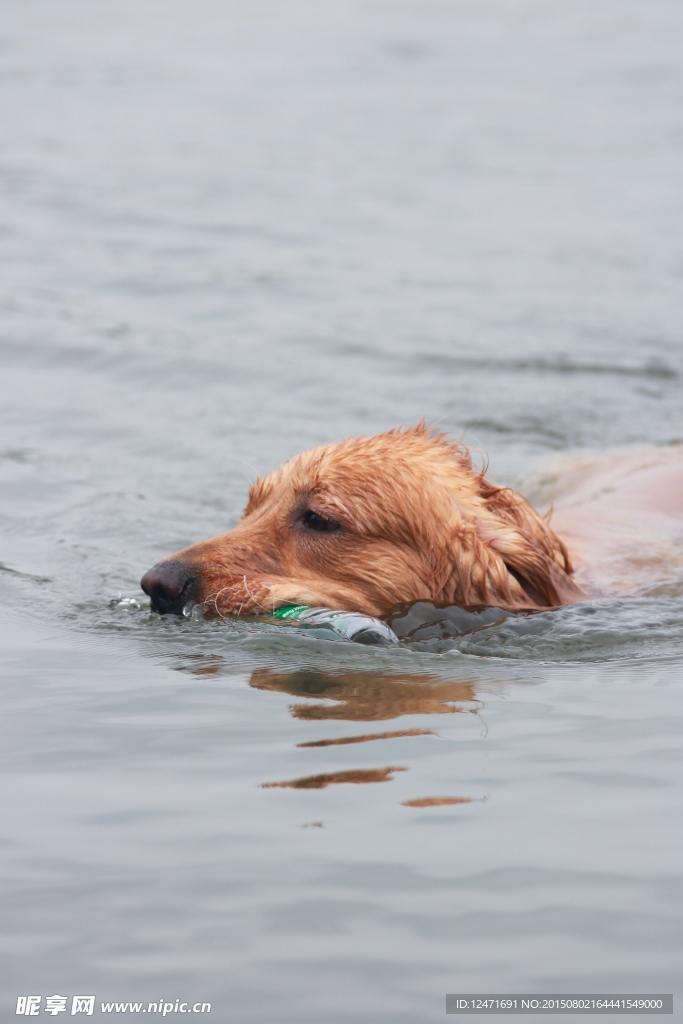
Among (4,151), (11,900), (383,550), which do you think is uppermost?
(4,151)

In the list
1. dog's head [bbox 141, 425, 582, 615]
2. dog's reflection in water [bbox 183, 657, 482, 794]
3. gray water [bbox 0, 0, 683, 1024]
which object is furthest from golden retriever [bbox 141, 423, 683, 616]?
dog's reflection in water [bbox 183, 657, 482, 794]

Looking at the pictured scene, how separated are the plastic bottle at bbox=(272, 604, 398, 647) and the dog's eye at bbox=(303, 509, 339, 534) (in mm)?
425

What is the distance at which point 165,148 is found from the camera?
20.6m

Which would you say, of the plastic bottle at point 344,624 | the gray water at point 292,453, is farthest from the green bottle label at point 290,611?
the gray water at point 292,453

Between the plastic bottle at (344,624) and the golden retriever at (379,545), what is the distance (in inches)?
3.6

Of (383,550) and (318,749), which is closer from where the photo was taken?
(318,749)

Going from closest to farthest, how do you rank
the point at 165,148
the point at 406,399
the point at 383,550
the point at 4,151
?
the point at 383,550 → the point at 406,399 → the point at 4,151 → the point at 165,148

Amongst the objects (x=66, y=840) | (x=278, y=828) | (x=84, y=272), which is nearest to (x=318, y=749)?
(x=278, y=828)

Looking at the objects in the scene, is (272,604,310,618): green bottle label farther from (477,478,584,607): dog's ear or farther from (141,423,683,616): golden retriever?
(477,478,584,607): dog's ear

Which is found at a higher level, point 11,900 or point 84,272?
point 84,272

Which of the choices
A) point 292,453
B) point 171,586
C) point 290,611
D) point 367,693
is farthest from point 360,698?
point 292,453

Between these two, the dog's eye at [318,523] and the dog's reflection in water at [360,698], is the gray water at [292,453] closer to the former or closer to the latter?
the dog's reflection in water at [360,698]

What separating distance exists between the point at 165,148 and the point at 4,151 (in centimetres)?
300

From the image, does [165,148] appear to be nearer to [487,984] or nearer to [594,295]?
[594,295]
